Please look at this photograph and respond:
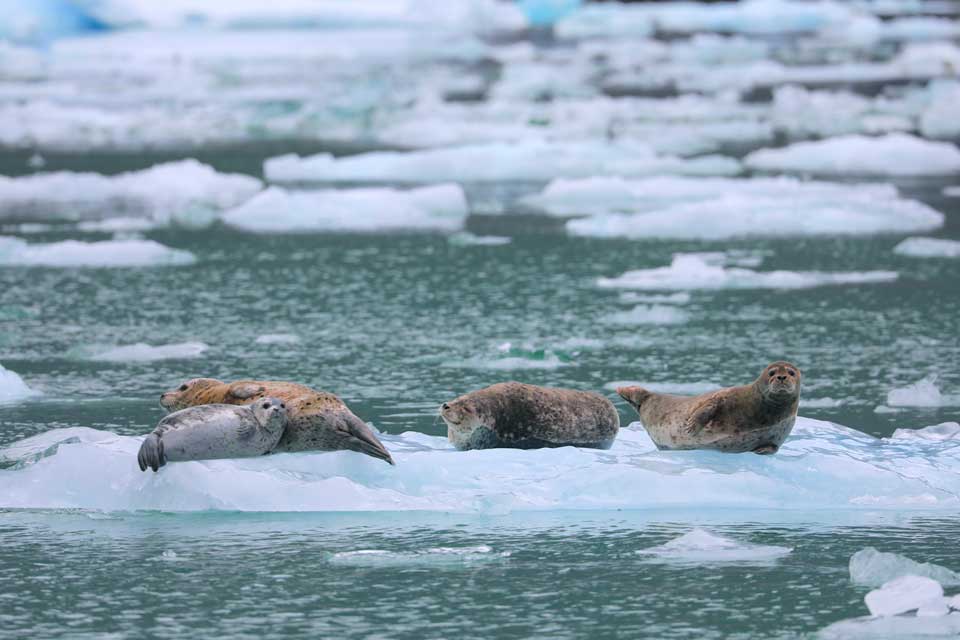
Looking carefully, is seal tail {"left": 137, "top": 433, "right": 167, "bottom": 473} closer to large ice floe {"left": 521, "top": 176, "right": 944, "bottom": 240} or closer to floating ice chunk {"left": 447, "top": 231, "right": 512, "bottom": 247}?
floating ice chunk {"left": 447, "top": 231, "right": 512, "bottom": 247}

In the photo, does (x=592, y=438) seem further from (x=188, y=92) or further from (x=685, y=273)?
(x=188, y=92)

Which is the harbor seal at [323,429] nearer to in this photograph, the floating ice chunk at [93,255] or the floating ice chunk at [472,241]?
the floating ice chunk at [93,255]

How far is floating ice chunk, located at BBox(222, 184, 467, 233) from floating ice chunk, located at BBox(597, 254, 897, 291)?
2663 mm

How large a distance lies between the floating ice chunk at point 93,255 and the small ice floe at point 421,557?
683 cm

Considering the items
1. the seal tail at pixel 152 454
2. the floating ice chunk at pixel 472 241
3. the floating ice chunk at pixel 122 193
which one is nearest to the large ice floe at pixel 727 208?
the floating ice chunk at pixel 472 241

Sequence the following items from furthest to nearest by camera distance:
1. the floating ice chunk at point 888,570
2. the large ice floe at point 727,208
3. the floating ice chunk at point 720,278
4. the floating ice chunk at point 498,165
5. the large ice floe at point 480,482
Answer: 1. the floating ice chunk at point 498,165
2. the large ice floe at point 727,208
3. the floating ice chunk at point 720,278
4. the large ice floe at point 480,482
5. the floating ice chunk at point 888,570

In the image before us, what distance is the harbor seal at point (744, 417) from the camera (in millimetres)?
5551

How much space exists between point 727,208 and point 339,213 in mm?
3023

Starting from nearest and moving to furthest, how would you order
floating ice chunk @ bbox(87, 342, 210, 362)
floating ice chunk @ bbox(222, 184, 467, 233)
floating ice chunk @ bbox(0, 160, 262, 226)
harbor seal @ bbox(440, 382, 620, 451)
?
harbor seal @ bbox(440, 382, 620, 451) → floating ice chunk @ bbox(87, 342, 210, 362) → floating ice chunk @ bbox(222, 184, 467, 233) → floating ice chunk @ bbox(0, 160, 262, 226)

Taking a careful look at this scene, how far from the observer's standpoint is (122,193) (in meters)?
15.1

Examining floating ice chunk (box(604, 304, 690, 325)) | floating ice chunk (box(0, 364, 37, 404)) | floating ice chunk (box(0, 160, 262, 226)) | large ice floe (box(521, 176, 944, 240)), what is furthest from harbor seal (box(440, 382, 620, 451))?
floating ice chunk (box(0, 160, 262, 226))

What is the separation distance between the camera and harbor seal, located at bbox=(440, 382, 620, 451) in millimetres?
5812

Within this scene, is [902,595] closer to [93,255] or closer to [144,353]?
[144,353]

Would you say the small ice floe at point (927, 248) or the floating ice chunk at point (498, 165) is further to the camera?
the floating ice chunk at point (498, 165)
